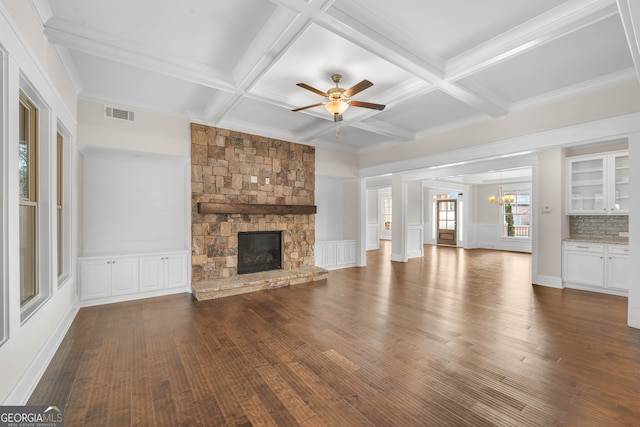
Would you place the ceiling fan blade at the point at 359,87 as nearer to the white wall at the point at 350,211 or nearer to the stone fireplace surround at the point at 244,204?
the stone fireplace surround at the point at 244,204

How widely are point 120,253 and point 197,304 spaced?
154 cm

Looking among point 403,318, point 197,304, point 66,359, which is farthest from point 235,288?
point 403,318

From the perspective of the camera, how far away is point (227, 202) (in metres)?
5.37

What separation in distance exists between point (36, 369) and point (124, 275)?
2295 millimetres

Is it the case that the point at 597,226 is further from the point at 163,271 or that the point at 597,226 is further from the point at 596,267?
the point at 163,271

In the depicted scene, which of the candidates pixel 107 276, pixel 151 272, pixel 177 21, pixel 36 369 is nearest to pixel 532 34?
pixel 177 21

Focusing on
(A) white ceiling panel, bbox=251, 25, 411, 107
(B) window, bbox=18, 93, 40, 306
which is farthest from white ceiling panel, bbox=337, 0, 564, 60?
(B) window, bbox=18, 93, 40, 306

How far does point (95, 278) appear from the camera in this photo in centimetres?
427

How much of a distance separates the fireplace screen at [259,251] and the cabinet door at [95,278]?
2106mm

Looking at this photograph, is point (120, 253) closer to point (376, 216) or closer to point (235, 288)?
point (235, 288)

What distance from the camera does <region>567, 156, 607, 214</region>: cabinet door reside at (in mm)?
5203

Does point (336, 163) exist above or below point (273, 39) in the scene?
below

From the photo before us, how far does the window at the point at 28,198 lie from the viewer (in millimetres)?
2482

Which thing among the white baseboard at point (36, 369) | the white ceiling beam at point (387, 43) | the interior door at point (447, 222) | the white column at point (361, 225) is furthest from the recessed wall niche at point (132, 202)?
the interior door at point (447, 222)
